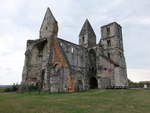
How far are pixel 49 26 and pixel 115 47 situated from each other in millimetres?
20769

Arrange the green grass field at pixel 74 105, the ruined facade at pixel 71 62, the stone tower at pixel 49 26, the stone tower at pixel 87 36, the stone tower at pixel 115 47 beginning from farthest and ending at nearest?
the stone tower at pixel 87 36 < the stone tower at pixel 115 47 < the stone tower at pixel 49 26 < the ruined facade at pixel 71 62 < the green grass field at pixel 74 105

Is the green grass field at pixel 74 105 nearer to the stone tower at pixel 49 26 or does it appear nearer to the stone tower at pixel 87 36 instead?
the stone tower at pixel 49 26

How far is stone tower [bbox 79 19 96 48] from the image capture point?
50778 millimetres

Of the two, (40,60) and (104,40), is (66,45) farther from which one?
(104,40)

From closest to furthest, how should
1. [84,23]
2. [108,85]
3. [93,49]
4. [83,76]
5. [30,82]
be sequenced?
[30,82]
[83,76]
[108,85]
[93,49]
[84,23]

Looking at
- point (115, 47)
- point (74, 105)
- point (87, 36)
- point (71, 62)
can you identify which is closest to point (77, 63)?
point (71, 62)

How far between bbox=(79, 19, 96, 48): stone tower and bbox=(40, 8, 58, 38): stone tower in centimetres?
1653

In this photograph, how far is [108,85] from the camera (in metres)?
40.8

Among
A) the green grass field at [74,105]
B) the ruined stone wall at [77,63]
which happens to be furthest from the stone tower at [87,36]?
the green grass field at [74,105]

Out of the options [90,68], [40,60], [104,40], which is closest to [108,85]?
[90,68]

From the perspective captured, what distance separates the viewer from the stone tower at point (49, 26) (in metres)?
35.9

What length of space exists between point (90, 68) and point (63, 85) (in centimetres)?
1414

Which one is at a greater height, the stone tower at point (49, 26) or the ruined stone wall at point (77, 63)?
the stone tower at point (49, 26)

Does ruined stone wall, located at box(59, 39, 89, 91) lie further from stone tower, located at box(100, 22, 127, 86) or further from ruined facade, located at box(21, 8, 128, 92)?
stone tower, located at box(100, 22, 127, 86)
